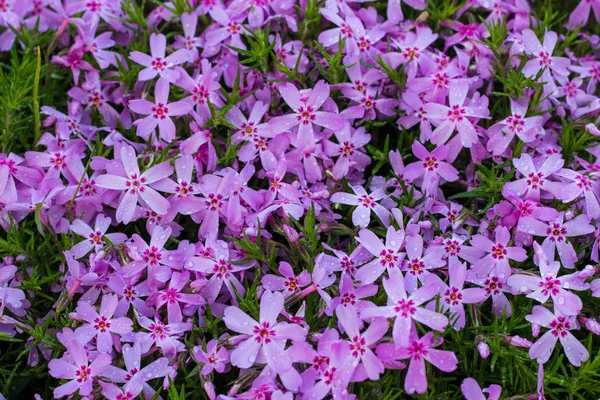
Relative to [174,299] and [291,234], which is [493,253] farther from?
[174,299]

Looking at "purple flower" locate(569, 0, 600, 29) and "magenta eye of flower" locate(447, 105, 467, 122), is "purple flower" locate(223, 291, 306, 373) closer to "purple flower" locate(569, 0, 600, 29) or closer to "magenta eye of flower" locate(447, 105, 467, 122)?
"magenta eye of flower" locate(447, 105, 467, 122)

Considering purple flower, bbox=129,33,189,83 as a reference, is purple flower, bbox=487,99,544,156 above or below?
→ below

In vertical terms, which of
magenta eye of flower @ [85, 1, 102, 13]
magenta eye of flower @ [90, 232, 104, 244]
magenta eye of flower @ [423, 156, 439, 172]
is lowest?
magenta eye of flower @ [90, 232, 104, 244]

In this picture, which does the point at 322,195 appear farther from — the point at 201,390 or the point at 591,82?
the point at 591,82

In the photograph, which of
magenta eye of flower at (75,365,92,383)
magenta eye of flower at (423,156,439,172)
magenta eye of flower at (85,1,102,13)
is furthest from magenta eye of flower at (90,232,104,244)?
magenta eye of flower at (423,156,439,172)

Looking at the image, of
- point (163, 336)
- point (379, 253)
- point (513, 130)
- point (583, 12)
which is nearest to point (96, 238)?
point (163, 336)

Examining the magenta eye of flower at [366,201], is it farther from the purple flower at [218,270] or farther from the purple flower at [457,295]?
the purple flower at [218,270]

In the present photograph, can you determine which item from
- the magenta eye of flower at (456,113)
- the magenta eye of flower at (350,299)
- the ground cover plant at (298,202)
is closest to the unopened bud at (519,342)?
the ground cover plant at (298,202)
